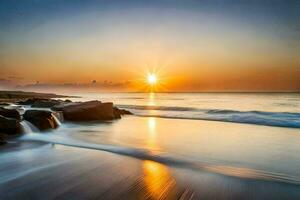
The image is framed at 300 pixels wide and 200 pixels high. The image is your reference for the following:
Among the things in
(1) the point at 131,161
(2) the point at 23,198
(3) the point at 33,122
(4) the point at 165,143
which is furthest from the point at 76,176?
(3) the point at 33,122

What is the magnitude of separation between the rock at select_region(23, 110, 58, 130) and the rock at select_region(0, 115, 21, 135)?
4.24 ft

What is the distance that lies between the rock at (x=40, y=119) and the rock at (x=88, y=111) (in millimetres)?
3343

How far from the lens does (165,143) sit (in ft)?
30.0

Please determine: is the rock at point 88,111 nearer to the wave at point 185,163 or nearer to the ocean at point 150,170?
the wave at point 185,163

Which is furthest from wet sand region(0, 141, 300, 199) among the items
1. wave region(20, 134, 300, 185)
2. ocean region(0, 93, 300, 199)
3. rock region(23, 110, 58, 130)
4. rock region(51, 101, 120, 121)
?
rock region(51, 101, 120, 121)

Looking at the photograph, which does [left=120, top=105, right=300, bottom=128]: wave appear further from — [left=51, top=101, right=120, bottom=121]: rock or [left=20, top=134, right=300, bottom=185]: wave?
[left=20, top=134, right=300, bottom=185]: wave

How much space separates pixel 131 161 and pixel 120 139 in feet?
11.9

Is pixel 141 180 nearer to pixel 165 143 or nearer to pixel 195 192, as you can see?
pixel 195 192

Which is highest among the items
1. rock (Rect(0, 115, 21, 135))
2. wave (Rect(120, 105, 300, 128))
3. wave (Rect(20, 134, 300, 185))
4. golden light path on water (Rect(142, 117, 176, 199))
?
rock (Rect(0, 115, 21, 135))

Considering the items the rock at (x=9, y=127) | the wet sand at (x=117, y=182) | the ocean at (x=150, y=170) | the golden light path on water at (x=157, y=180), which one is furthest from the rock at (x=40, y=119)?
the golden light path on water at (x=157, y=180)

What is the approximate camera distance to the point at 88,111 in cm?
1681

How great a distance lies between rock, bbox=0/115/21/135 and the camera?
32.3ft

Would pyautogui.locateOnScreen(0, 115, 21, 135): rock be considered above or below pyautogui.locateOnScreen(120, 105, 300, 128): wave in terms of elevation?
above

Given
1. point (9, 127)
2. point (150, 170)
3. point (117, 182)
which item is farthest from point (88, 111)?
point (117, 182)
